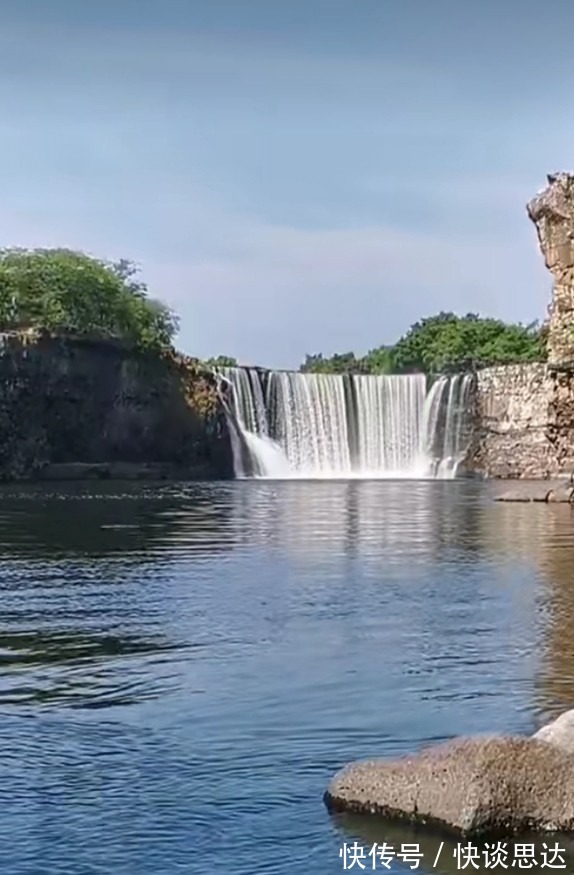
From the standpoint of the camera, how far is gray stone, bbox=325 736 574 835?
9.88 meters

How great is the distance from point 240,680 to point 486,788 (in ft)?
20.0

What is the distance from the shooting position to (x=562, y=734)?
1071cm

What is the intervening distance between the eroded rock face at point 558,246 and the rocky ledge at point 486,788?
50465 millimetres

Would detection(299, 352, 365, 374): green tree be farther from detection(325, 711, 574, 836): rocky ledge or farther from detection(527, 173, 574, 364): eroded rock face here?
detection(325, 711, 574, 836): rocky ledge

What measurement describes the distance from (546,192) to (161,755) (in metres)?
53.3

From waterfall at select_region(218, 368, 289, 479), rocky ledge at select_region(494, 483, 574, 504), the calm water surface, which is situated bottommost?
the calm water surface

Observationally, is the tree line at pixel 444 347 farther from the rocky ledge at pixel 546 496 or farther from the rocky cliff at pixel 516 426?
the rocky ledge at pixel 546 496

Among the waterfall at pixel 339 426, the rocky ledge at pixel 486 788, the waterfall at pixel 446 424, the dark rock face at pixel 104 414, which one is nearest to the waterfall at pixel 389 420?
the waterfall at pixel 339 426

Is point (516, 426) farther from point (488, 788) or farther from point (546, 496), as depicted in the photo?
point (488, 788)

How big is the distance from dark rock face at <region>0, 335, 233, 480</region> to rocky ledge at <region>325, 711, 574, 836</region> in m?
69.7

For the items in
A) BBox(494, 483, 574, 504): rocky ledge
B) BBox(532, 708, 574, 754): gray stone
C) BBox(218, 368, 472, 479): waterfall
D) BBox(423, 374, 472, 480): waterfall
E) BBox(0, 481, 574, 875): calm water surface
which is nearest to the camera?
BBox(0, 481, 574, 875): calm water surface

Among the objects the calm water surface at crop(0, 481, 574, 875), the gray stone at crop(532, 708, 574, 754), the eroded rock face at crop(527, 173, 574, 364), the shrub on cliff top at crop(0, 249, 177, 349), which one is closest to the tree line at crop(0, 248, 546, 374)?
the shrub on cliff top at crop(0, 249, 177, 349)

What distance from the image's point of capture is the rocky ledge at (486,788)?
32.4 ft

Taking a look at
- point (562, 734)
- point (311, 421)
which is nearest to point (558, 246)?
point (311, 421)
